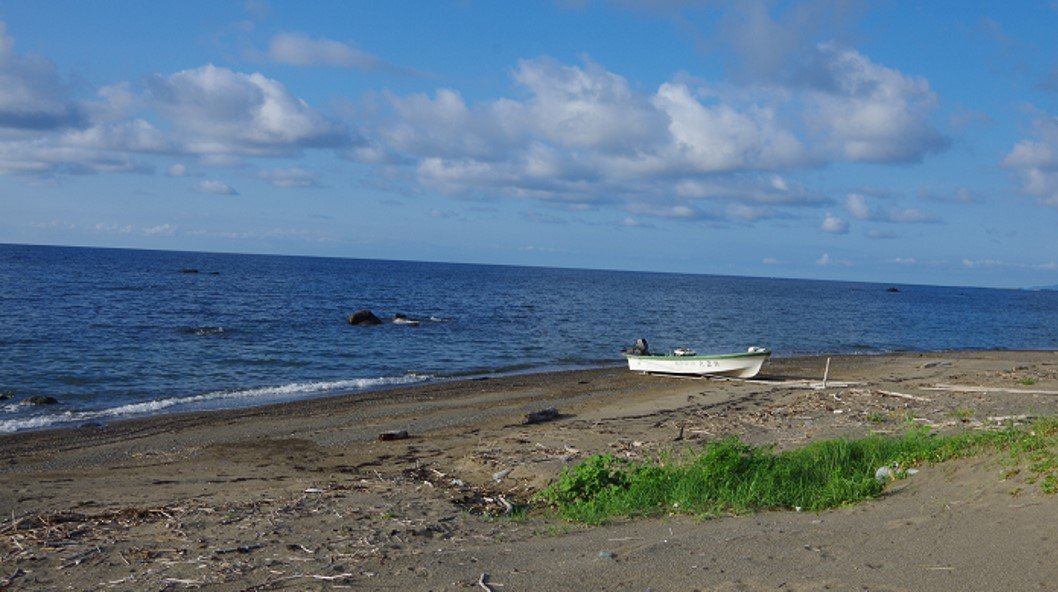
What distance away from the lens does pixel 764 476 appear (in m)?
9.25

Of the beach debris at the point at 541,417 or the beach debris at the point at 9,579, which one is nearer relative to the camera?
the beach debris at the point at 9,579

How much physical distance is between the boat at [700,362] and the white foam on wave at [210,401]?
23.8 ft

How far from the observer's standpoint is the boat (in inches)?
952

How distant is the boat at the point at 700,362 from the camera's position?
79.3ft

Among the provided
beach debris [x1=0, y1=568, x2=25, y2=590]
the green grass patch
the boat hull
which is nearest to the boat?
the boat hull

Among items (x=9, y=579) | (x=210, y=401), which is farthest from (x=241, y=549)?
(x=210, y=401)

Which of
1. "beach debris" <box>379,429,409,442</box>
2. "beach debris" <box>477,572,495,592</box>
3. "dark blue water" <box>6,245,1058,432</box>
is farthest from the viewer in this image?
"dark blue water" <box>6,245,1058,432</box>

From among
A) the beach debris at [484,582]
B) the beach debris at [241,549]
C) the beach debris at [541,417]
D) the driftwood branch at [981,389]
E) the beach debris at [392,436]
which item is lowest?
the beach debris at [392,436]

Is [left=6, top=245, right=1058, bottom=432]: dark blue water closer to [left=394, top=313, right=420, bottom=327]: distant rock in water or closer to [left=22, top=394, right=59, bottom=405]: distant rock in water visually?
[left=22, top=394, right=59, bottom=405]: distant rock in water

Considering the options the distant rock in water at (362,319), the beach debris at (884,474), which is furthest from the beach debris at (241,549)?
the distant rock in water at (362,319)

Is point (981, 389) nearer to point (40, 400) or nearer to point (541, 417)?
point (541, 417)

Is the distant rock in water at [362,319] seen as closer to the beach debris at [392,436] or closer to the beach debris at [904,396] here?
the beach debris at [392,436]

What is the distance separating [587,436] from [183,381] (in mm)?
15097

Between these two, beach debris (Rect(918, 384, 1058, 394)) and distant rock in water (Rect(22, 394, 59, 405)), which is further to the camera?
distant rock in water (Rect(22, 394, 59, 405))
